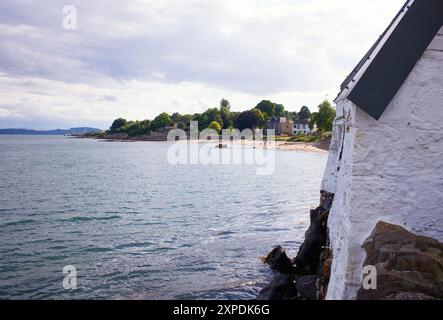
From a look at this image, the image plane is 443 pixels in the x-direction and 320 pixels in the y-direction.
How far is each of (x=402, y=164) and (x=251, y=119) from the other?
137 metres

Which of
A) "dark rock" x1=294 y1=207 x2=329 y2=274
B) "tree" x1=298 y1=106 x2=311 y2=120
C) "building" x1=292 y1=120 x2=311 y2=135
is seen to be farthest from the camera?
"tree" x1=298 y1=106 x2=311 y2=120

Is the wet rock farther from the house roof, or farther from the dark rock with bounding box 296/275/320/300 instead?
the dark rock with bounding box 296/275/320/300

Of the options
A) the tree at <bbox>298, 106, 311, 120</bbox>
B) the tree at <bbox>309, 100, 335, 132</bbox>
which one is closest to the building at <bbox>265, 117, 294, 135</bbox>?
the tree at <bbox>298, 106, 311, 120</bbox>

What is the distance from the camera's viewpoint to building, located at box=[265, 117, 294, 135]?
148m

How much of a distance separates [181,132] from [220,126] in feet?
87.6

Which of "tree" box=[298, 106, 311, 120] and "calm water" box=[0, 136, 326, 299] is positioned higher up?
"tree" box=[298, 106, 311, 120]

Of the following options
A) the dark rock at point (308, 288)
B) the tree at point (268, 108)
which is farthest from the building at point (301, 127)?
the dark rock at point (308, 288)

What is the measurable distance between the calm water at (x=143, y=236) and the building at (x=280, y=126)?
106m

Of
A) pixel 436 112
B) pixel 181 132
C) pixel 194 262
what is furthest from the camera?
pixel 181 132

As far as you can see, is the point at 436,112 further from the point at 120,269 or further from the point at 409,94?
the point at 120,269

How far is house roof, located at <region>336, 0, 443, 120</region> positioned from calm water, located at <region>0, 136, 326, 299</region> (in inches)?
366

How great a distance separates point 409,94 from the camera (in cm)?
734

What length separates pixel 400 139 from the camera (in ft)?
24.3
